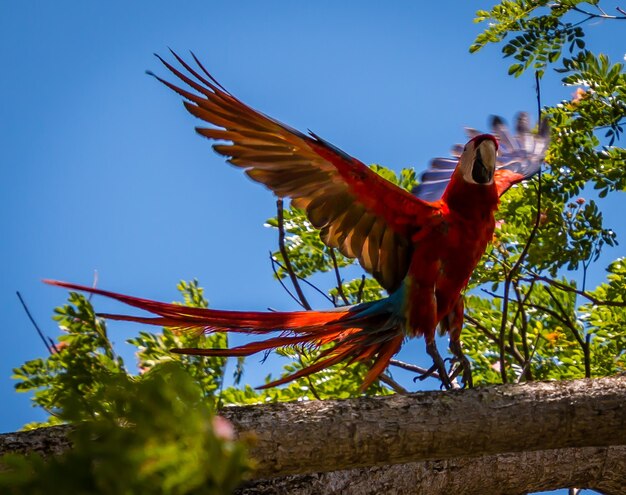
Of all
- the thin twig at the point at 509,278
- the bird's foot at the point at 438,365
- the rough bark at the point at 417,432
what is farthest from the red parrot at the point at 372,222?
the rough bark at the point at 417,432

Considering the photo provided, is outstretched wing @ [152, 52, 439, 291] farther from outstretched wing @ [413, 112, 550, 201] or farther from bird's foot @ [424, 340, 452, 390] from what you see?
outstretched wing @ [413, 112, 550, 201]

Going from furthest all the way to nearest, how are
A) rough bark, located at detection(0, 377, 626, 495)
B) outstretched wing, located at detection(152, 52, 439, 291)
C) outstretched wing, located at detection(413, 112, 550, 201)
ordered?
outstretched wing, located at detection(413, 112, 550, 201) < outstretched wing, located at detection(152, 52, 439, 291) < rough bark, located at detection(0, 377, 626, 495)

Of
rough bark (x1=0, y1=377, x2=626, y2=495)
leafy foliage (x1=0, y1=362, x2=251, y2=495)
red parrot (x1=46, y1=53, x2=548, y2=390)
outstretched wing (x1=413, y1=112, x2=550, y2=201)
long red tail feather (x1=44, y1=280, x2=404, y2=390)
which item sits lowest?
leafy foliage (x1=0, y1=362, x2=251, y2=495)

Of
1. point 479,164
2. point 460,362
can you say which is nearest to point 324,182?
point 479,164

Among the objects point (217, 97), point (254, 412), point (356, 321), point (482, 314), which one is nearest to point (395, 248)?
point (356, 321)

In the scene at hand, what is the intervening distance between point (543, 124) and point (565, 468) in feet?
4.18

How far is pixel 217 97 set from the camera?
217 centimetres

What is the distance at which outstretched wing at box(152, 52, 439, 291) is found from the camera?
2.22 meters

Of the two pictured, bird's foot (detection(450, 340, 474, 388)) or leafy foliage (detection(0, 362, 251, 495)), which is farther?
bird's foot (detection(450, 340, 474, 388))

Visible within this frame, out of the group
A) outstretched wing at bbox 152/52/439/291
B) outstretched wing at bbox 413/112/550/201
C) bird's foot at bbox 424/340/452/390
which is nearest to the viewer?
outstretched wing at bbox 152/52/439/291

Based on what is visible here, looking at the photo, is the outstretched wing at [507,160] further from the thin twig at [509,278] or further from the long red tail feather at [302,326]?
the long red tail feather at [302,326]

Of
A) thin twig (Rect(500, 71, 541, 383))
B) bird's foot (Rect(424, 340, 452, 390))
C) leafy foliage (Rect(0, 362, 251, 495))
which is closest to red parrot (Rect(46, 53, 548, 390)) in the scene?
bird's foot (Rect(424, 340, 452, 390))

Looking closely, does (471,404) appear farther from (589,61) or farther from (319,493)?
(589,61)


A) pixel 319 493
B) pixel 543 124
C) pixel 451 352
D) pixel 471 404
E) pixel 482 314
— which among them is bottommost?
pixel 319 493
